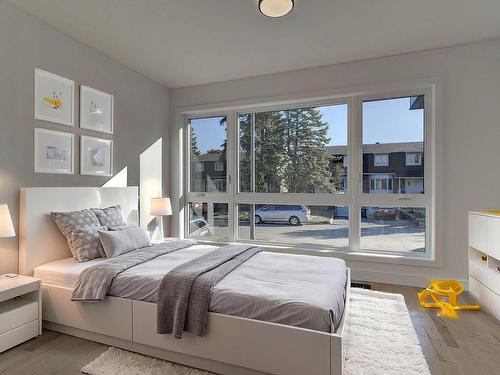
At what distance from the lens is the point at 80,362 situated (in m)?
2.02

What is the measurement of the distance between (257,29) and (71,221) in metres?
2.58

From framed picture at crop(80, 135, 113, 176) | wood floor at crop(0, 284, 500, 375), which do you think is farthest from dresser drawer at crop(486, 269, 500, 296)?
framed picture at crop(80, 135, 113, 176)

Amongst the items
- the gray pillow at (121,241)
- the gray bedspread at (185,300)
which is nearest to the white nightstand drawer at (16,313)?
the gray pillow at (121,241)

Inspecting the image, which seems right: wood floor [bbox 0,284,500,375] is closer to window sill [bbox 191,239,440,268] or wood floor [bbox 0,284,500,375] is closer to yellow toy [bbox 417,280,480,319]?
yellow toy [bbox 417,280,480,319]

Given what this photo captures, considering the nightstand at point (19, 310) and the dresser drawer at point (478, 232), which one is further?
the dresser drawer at point (478, 232)

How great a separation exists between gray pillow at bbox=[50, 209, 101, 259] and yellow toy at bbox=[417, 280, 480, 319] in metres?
3.37

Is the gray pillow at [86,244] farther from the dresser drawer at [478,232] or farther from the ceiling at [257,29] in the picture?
the dresser drawer at [478,232]

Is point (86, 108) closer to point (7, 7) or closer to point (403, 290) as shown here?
point (7, 7)

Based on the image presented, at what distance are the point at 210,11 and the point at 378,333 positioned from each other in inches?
120

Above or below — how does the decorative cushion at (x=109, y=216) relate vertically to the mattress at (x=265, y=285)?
above

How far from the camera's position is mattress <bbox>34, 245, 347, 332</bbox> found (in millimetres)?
1748

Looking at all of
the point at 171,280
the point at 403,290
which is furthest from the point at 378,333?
the point at 171,280

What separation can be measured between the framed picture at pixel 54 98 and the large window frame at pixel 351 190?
1.83 m

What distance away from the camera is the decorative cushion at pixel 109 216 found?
9.97 ft
